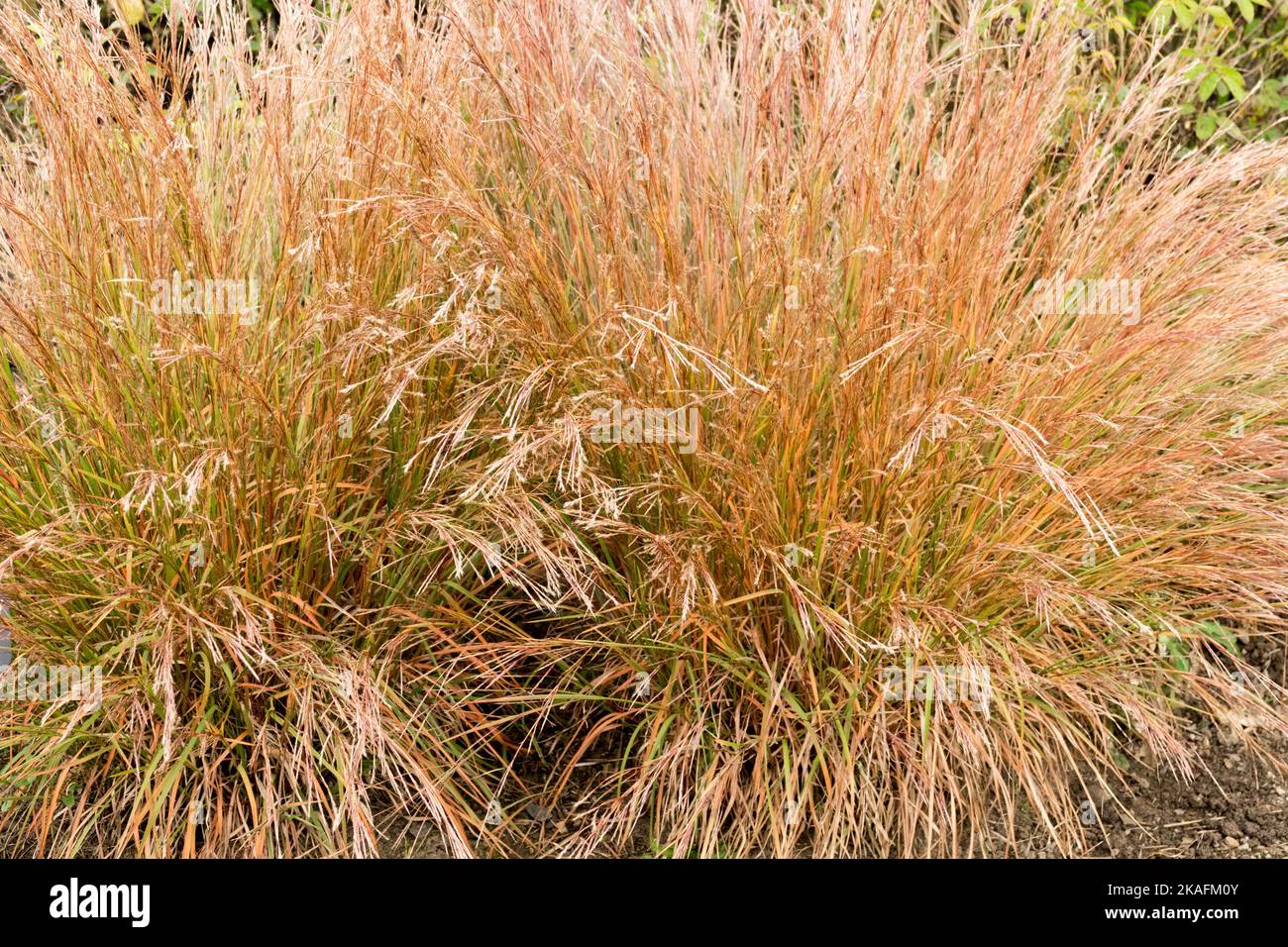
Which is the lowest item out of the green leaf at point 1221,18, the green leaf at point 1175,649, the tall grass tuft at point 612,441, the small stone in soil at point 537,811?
the small stone in soil at point 537,811

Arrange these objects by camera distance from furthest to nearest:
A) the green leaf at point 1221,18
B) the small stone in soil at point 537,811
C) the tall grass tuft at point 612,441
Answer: the green leaf at point 1221,18 → the small stone in soil at point 537,811 → the tall grass tuft at point 612,441

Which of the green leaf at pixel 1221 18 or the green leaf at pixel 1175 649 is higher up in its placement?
the green leaf at pixel 1221 18

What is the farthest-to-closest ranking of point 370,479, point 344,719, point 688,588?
point 370,479, point 344,719, point 688,588

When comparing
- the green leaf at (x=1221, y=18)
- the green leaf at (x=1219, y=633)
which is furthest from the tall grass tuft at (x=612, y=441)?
the green leaf at (x=1221, y=18)

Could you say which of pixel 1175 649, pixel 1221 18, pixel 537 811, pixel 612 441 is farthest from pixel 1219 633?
pixel 1221 18

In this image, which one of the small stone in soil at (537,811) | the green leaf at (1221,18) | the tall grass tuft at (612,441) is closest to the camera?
the tall grass tuft at (612,441)

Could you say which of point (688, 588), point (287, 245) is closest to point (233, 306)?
point (287, 245)

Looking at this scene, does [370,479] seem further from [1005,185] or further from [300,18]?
[1005,185]

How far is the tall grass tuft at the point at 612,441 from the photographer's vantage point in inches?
95.4

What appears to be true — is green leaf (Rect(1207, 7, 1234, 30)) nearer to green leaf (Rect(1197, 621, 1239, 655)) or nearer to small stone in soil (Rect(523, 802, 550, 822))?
green leaf (Rect(1197, 621, 1239, 655))

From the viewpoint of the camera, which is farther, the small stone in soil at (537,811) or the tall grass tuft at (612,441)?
the small stone in soil at (537,811)

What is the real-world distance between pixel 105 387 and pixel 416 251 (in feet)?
2.38

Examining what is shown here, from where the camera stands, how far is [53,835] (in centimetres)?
260

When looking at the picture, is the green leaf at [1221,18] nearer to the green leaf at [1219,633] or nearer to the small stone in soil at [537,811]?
the green leaf at [1219,633]
